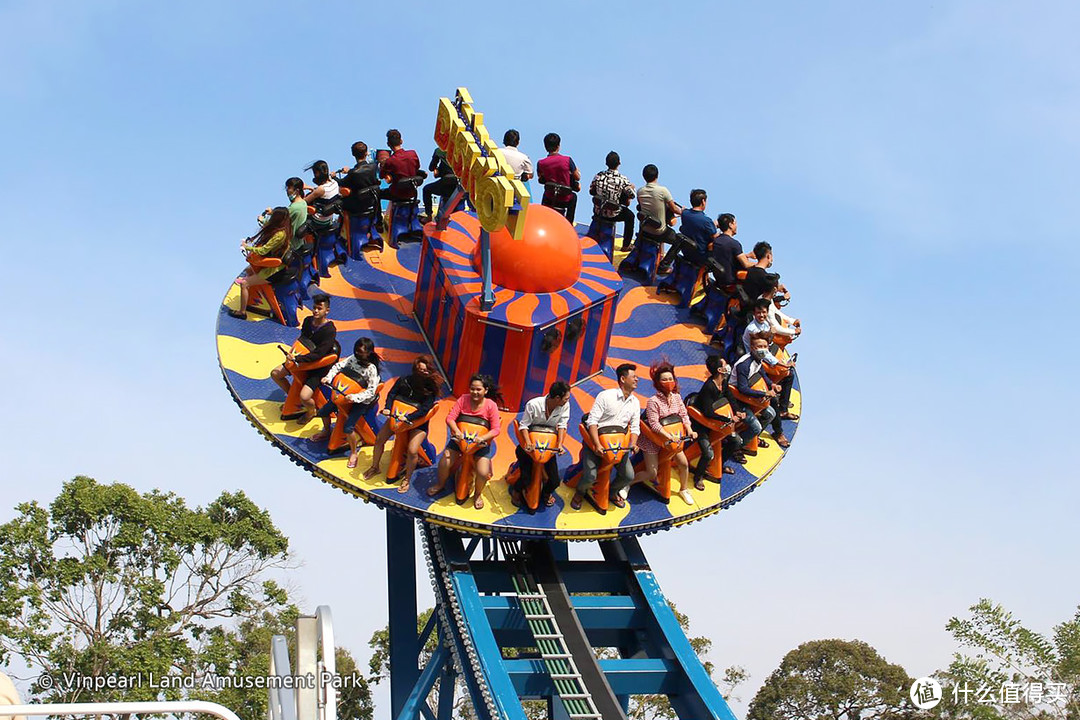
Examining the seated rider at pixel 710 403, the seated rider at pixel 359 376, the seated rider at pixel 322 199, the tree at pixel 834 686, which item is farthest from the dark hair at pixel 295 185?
the tree at pixel 834 686

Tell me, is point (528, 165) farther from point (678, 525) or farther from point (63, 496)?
point (63, 496)

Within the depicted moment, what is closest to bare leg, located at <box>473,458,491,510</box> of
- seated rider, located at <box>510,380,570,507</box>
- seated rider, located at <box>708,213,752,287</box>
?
seated rider, located at <box>510,380,570,507</box>

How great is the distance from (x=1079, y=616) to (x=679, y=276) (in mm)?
5699

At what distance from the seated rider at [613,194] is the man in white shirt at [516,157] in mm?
1078

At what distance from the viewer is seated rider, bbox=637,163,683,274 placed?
51.6 feet

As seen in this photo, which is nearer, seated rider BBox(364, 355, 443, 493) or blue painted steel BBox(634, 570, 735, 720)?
seated rider BBox(364, 355, 443, 493)

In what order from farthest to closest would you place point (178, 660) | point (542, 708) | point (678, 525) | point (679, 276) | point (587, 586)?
point (542, 708), point (178, 660), point (679, 276), point (587, 586), point (678, 525)

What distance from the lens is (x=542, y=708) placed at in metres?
25.2

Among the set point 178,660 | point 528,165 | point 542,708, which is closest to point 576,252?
point 528,165

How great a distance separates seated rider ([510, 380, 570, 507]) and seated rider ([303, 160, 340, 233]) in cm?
396

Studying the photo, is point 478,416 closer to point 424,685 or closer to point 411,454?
point 411,454

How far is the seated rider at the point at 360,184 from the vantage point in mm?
15359

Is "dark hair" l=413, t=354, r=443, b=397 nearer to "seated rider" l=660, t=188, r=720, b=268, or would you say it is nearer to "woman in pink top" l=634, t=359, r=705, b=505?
"woman in pink top" l=634, t=359, r=705, b=505

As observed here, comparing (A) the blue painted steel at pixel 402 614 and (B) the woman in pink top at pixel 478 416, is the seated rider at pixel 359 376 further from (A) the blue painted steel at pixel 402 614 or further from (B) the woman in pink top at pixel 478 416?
(A) the blue painted steel at pixel 402 614
